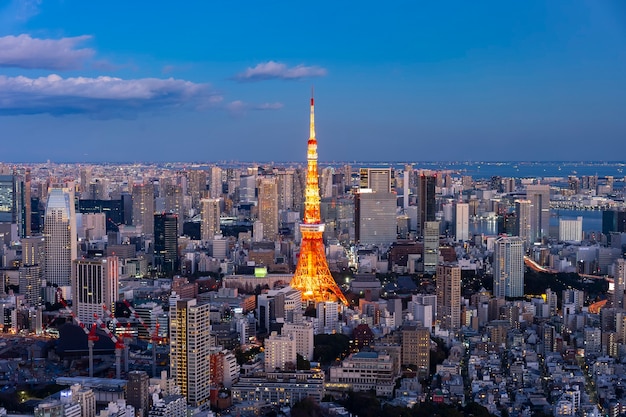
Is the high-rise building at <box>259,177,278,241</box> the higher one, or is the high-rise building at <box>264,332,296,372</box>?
the high-rise building at <box>259,177,278,241</box>

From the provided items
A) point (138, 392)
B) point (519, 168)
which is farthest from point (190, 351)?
point (519, 168)

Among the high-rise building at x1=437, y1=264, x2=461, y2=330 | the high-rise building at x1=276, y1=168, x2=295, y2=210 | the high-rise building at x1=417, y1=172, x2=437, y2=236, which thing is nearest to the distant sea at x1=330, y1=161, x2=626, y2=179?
the high-rise building at x1=276, y1=168, x2=295, y2=210

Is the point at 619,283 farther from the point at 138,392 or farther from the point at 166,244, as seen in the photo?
the point at 166,244

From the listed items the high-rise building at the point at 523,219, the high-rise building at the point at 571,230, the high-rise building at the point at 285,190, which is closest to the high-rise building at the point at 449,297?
the high-rise building at the point at 523,219

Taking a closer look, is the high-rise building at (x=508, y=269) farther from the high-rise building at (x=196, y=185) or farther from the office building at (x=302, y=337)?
the high-rise building at (x=196, y=185)

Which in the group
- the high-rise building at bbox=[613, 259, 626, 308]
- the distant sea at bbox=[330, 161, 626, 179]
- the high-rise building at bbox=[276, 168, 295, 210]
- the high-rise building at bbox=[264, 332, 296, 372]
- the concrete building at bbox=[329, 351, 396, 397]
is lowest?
the concrete building at bbox=[329, 351, 396, 397]

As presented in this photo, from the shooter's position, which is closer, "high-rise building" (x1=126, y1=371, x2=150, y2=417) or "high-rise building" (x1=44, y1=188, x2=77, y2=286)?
"high-rise building" (x1=126, y1=371, x2=150, y2=417)

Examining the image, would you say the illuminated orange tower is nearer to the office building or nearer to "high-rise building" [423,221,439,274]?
the office building

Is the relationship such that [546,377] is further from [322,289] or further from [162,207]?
[162,207]
